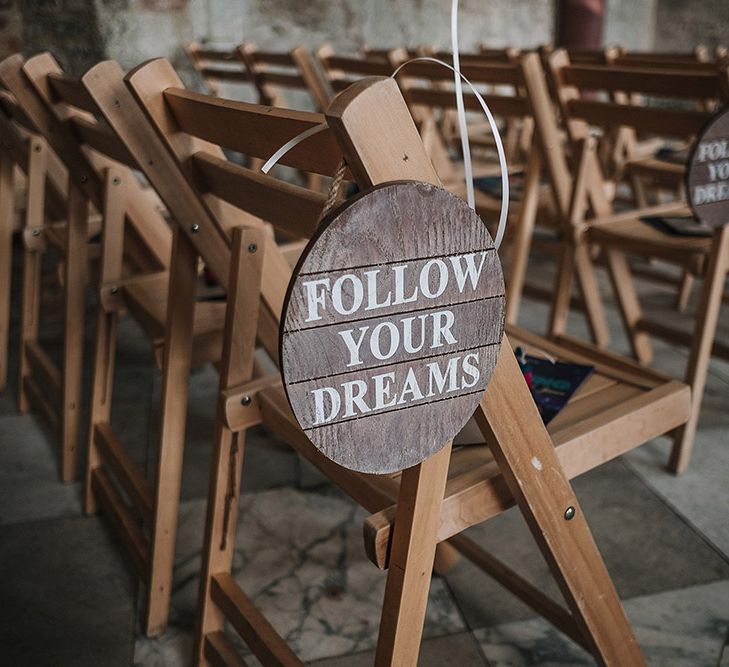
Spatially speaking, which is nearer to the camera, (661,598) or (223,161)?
(223,161)

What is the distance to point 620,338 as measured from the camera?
9.17ft

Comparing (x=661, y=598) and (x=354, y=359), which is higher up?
(x=354, y=359)

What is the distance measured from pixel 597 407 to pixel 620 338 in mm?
1605

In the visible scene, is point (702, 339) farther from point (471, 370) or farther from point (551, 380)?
point (471, 370)

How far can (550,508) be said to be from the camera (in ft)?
3.44

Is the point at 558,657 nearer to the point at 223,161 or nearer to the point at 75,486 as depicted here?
the point at 223,161

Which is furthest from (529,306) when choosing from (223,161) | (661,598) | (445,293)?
(445,293)

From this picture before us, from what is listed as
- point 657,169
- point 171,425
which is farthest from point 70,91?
point 657,169

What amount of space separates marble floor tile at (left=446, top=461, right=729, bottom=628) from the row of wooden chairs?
9cm

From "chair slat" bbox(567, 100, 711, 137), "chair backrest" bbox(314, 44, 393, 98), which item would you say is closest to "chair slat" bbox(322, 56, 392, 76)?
"chair backrest" bbox(314, 44, 393, 98)

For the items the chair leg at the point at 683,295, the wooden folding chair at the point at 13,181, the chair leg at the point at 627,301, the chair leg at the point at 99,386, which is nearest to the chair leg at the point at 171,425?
the chair leg at the point at 99,386

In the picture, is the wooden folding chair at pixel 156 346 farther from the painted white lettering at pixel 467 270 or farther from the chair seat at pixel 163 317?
the painted white lettering at pixel 467 270

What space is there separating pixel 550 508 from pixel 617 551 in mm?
736

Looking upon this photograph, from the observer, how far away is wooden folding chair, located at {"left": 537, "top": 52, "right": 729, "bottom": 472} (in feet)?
6.18
